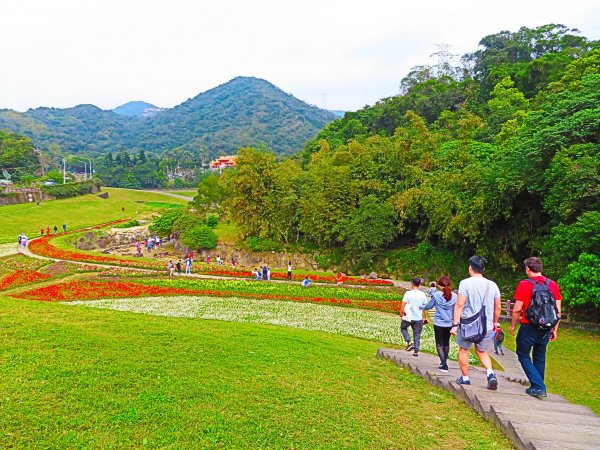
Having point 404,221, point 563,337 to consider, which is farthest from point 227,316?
point 404,221

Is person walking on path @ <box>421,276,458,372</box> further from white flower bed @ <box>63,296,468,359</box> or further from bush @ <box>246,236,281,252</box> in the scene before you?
bush @ <box>246,236,281,252</box>

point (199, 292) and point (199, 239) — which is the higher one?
point (199, 239)

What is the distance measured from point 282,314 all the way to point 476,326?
12927 millimetres

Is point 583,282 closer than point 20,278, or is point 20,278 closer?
point 583,282

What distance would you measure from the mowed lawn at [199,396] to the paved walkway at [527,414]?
0.77 ft

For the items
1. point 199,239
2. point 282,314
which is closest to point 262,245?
point 199,239

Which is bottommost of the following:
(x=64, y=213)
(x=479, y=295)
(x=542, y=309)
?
(x=64, y=213)

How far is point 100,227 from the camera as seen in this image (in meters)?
57.8

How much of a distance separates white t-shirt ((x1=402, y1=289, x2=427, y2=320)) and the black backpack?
3.55m

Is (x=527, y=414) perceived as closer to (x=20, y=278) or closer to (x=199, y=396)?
(x=199, y=396)

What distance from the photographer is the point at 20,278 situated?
25516mm

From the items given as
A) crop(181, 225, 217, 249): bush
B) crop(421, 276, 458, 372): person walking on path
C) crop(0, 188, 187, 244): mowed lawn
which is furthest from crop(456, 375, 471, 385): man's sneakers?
crop(0, 188, 187, 244): mowed lawn

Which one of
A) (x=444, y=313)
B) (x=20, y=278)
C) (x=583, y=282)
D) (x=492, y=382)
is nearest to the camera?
(x=492, y=382)

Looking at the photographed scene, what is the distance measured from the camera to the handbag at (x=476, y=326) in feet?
23.2
